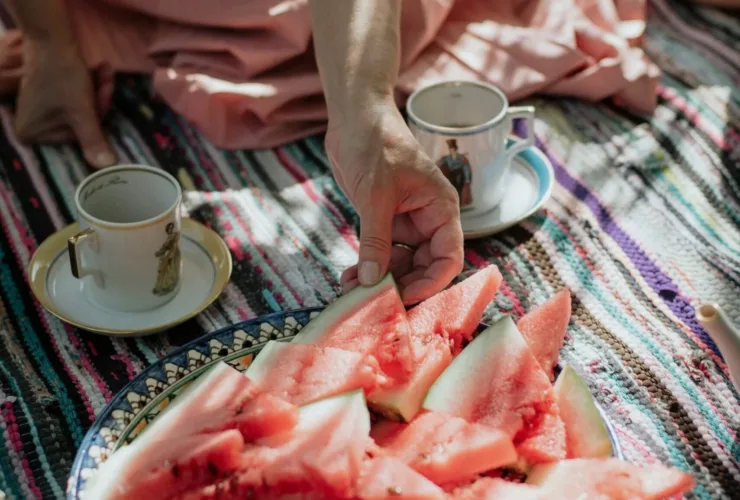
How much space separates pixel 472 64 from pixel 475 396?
0.82 metres

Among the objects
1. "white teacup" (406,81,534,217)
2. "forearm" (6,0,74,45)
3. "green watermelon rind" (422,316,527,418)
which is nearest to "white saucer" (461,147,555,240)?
"white teacup" (406,81,534,217)

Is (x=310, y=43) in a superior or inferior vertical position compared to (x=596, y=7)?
inferior

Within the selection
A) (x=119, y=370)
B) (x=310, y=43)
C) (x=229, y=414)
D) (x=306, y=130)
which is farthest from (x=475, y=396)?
(x=310, y=43)

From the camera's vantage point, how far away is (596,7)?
1645 millimetres

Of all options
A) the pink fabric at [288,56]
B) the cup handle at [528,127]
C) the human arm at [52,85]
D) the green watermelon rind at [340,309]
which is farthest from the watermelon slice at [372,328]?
the human arm at [52,85]

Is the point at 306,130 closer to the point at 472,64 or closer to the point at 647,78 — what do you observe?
the point at 472,64

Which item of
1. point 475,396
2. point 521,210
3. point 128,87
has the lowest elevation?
point 128,87

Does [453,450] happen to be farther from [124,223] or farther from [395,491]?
[124,223]

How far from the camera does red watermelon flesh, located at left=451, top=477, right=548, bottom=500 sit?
0.74 metres

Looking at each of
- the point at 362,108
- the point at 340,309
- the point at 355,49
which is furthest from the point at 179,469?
the point at 355,49

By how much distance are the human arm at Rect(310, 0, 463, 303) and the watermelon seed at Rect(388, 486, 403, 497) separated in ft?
0.95

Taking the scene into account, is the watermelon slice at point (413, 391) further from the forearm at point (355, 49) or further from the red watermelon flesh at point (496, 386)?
the forearm at point (355, 49)

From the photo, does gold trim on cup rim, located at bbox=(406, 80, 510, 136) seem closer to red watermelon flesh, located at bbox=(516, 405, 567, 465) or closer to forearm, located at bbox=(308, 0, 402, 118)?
forearm, located at bbox=(308, 0, 402, 118)

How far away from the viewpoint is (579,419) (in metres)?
0.83
